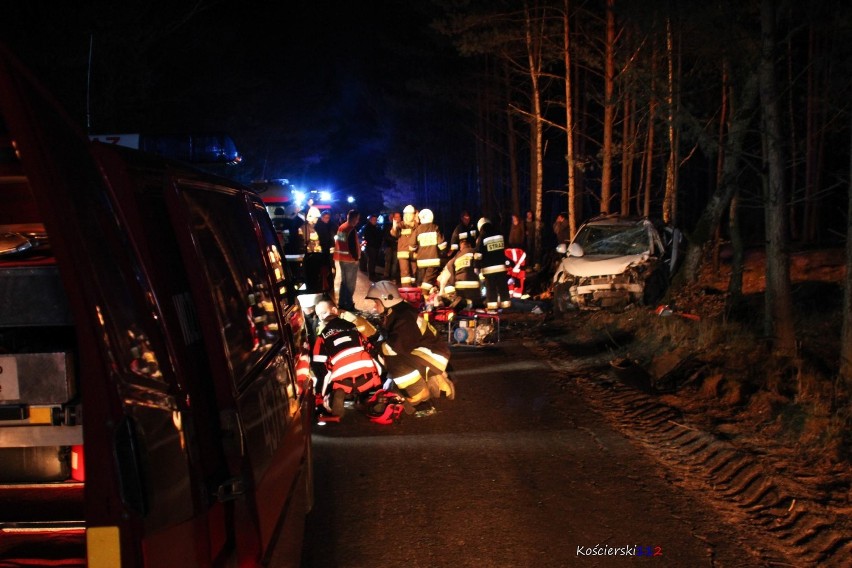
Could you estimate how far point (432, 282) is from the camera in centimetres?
1404

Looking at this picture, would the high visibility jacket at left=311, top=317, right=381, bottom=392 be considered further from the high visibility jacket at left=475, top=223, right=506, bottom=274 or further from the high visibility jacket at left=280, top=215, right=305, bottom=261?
the high visibility jacket at left=280, top=215, right=305, bottom=261

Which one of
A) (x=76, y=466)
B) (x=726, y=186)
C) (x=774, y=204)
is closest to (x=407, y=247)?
(x=726, y=186)

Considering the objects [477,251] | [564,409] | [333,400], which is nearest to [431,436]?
[333,400]

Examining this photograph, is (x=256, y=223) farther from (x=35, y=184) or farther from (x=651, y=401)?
(x=651, y=401)

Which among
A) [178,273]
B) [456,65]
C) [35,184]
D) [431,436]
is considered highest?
[456,65]

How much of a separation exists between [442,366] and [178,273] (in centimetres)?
504

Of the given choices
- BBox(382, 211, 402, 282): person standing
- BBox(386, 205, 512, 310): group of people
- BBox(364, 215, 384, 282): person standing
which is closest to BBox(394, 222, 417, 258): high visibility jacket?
BBox(386, 205, 512, 310): group of people

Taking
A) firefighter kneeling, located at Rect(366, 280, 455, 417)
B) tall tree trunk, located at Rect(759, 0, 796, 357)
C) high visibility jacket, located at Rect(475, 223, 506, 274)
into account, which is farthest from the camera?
high visibility jacket, located at Rect(475, 223, 506, 274)

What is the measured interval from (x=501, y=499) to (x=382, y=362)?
106 inches

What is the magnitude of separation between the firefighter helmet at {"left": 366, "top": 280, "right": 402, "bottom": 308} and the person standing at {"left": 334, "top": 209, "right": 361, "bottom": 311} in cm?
556

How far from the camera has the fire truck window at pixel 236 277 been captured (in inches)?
106

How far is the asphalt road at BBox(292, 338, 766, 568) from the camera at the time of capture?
428 centimetres

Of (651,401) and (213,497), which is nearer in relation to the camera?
(213,497)

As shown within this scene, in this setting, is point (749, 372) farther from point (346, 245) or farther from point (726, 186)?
point (346, 245)
